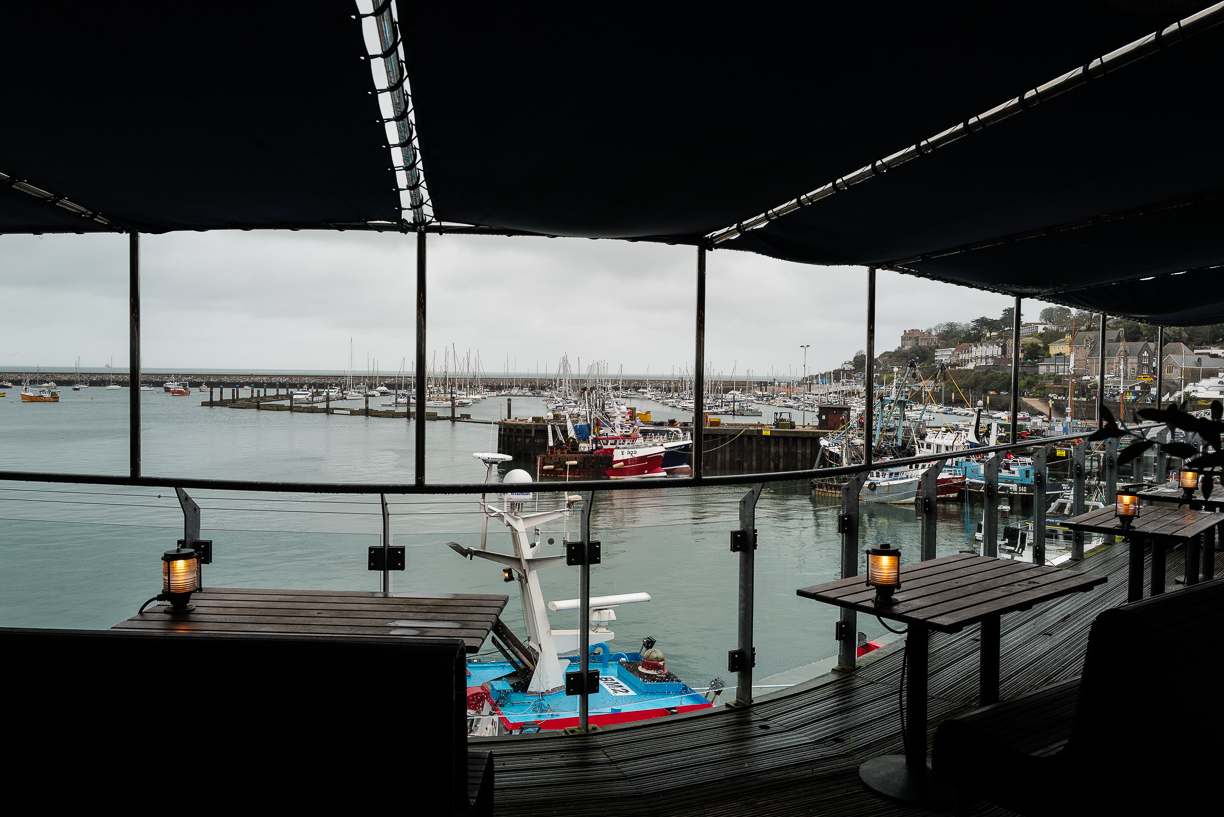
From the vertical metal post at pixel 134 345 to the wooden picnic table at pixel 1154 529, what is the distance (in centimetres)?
529

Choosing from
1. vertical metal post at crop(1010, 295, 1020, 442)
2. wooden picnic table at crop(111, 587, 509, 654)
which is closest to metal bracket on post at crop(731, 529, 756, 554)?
wooden picnic table at crop(111, 587, 509, 654)

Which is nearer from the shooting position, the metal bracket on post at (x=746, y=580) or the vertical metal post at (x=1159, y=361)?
the metal bracket on post at (x=746, y=580)

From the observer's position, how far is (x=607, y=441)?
114ft

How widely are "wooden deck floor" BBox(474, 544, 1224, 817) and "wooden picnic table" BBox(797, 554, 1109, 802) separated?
4.3 inches

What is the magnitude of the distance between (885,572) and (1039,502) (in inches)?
161

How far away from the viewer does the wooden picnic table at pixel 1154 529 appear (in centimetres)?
379

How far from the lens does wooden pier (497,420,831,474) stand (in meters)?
29.9

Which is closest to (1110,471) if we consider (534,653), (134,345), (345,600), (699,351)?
(699,351)

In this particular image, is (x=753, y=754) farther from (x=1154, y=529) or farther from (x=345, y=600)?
(x=1154, y=529)

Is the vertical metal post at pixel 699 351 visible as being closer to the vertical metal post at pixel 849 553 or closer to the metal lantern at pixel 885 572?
the vertical metal post at pixel 849 553

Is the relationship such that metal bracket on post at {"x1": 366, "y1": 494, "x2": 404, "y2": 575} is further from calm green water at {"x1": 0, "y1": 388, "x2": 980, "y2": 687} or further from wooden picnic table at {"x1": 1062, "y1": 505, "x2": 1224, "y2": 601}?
wooden picnic table at {"x1": 1062, "y1": 505, "x2": 1224, "y2": 601}

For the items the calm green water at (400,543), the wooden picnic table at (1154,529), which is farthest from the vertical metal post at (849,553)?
the wooden picnic table at (1154,529)

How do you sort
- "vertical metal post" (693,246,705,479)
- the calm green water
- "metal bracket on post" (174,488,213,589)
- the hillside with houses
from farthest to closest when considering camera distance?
the hillside with houses
"vertical metal post" (693,246,705,479)
the calm green water
"metal bracket on post" (174,488,213,589)

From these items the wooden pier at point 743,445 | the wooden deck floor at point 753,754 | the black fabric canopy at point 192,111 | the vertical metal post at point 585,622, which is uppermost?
the black fabric canopy at point 192,111
